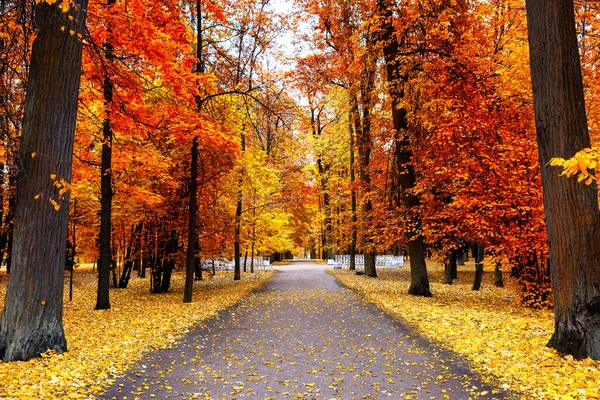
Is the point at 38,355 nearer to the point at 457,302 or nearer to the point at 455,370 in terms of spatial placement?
the point at 455,370

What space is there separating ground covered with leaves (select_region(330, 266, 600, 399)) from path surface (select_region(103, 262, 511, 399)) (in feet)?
1.12

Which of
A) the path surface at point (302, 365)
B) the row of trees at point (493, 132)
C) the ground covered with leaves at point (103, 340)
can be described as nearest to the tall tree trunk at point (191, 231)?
the ground covered with leaves at point (103, 340)

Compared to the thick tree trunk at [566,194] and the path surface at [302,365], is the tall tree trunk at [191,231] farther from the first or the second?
the thick tree trunk at [566,194]

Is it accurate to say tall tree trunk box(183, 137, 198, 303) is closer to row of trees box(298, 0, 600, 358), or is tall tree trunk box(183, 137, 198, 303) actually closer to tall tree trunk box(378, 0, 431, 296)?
row of trees box(298, 0, 600, 358)

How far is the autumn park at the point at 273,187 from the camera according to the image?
5449 mm

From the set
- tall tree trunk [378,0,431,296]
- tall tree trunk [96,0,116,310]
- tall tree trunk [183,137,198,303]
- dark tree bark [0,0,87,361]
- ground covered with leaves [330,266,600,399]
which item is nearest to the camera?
ground covered with leaves [330,266,600,399]

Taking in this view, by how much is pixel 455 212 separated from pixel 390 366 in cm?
640

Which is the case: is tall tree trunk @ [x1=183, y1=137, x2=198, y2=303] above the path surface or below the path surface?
above

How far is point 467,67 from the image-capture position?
11.5 m

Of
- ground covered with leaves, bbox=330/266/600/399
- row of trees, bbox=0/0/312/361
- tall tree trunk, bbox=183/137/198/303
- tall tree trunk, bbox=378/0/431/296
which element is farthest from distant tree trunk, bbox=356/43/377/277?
ground covered with leaves, bbox=330/266/600/399

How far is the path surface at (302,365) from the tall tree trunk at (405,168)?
430 cm

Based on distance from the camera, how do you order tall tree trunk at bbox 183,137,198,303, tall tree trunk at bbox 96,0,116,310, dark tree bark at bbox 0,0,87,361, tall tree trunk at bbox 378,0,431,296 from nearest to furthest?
dark tree bark at bbox 0,0,87,361, tall tree trunk at bbox 96,0,116,310, tall tree trunk at bbox 183,137,198,303, tall tree trunk at bbox 378,0,431,296

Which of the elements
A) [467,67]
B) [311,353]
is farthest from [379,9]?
[311,353]

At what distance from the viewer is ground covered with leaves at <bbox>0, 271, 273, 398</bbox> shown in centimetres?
475
